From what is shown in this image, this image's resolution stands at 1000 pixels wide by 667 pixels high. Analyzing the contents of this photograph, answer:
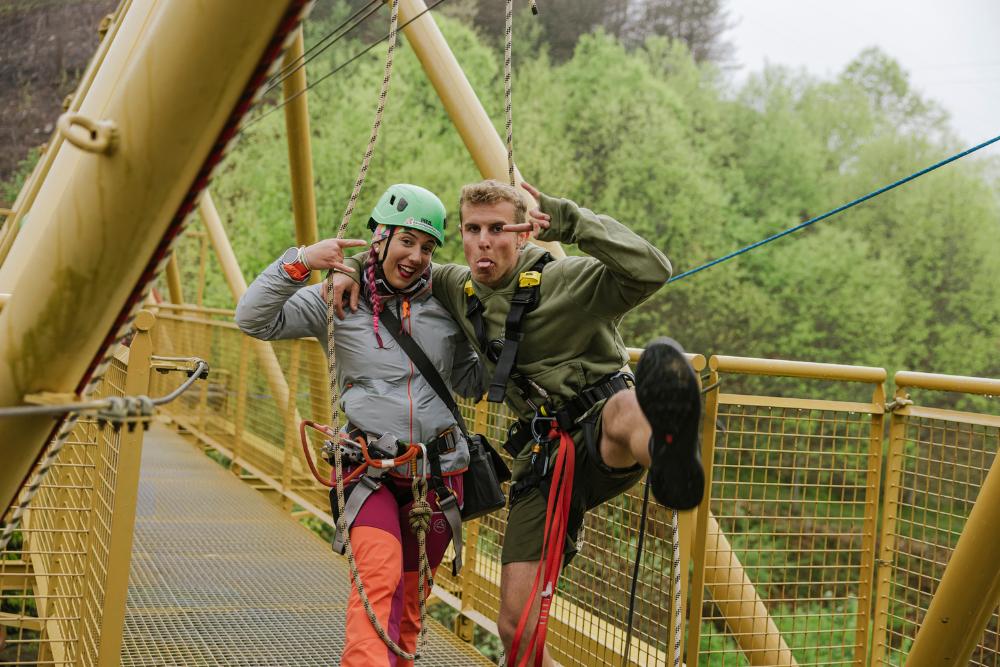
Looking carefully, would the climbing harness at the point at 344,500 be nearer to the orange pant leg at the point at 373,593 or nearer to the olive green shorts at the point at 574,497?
the orange pant leg at the point at 373,593

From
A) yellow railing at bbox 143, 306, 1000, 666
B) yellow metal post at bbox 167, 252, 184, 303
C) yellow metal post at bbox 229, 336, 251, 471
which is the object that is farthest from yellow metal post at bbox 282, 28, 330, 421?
yellow metal post at bbox 167, 252, 184, 303

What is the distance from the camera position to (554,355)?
284 centimetres

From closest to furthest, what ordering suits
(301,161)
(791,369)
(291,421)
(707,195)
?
(791,369) → (291,421) → (301,161) → (707,195)

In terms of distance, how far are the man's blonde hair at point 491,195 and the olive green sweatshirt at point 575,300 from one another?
15cm

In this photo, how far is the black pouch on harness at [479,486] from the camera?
9.95ft

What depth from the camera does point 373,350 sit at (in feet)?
9.61

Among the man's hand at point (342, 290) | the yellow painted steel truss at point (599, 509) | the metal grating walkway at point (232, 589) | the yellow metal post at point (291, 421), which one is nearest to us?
the yellow painted steel truss at point (599, 509)

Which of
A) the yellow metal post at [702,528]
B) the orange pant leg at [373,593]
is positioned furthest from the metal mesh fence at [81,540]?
the yellow metal post at [702,528]

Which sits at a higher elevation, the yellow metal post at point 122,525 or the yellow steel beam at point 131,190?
the yellow steel beam at point 131,190

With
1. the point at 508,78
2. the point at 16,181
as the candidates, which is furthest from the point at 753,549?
the point at 16,181

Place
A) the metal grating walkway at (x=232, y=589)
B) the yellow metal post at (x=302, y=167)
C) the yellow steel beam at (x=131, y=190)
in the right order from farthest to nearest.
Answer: the yellow metal post at (x=302, y=167) < the metal grating walkway at (x=232, y=589) < the yellow steel beam at (x=131, y=190)

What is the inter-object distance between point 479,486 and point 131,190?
1.77 m

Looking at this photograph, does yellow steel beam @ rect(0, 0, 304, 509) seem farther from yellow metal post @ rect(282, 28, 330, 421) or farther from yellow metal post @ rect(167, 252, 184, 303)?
yellow metal post @ rect(167, 252, 184, 303)

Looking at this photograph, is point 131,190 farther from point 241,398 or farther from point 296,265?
point 241,398
